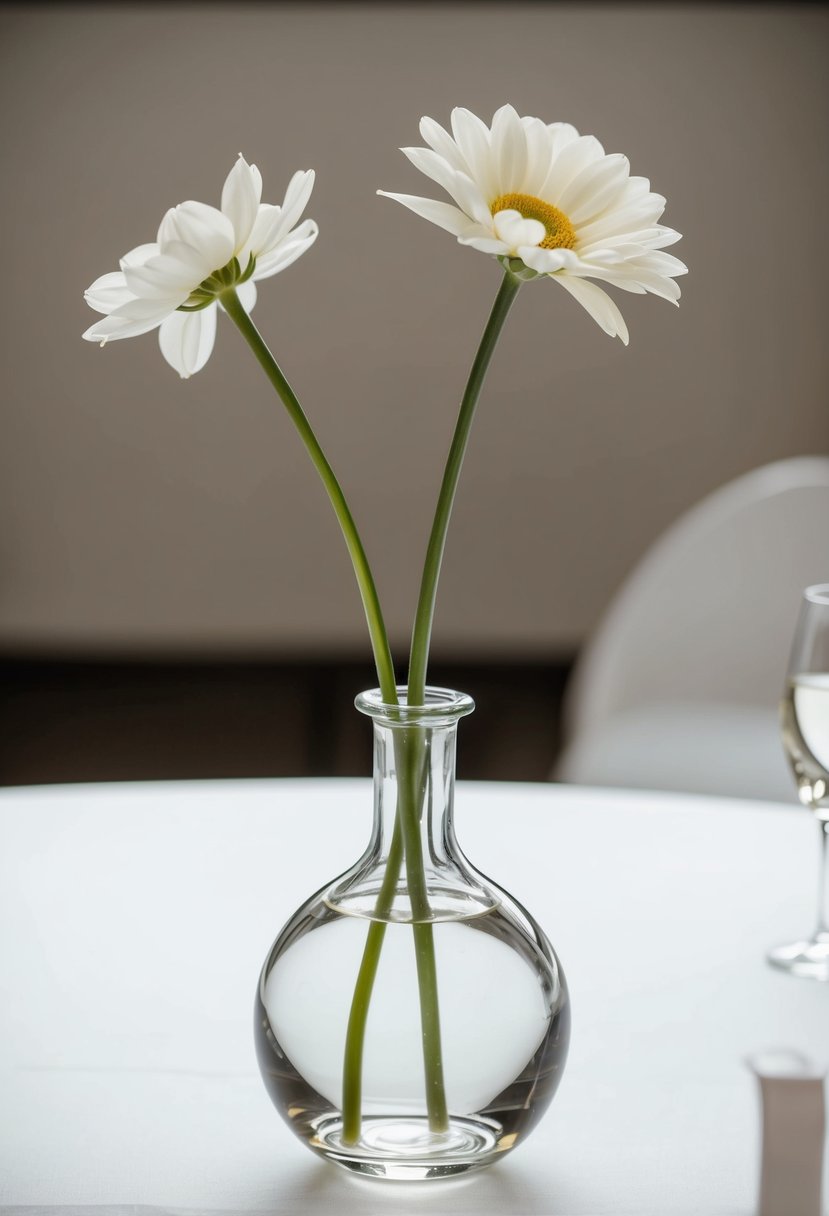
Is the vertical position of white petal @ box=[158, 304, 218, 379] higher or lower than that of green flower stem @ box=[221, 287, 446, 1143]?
higher

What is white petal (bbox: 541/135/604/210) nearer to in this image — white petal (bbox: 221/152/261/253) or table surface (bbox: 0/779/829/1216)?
white petal (bbox: 221/152/261/253)

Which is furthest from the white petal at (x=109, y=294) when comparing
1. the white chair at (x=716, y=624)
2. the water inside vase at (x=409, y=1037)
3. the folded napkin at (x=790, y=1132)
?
the white chair at (x=716, y=624)

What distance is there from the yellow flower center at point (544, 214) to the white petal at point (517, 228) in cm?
4

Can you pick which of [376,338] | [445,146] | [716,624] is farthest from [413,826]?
[376,338]

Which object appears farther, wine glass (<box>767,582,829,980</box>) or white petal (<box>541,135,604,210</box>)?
wine glass (<box>767,582,829,980</box>)

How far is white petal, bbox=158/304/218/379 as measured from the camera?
0.50m

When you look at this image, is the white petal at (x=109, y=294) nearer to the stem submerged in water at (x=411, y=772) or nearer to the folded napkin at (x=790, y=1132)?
the stem submerged in water at (x=411, y=772)

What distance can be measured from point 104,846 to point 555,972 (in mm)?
424

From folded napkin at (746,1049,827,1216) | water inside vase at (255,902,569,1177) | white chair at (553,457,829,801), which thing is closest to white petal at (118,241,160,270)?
water inside vase at (255,902,569,1177)

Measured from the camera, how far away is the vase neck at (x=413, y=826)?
1.56 feet

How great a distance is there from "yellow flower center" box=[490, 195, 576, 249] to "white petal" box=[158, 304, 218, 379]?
11cm

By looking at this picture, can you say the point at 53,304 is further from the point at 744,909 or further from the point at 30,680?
the point at 744,909

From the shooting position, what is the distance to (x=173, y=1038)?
1.97 ft

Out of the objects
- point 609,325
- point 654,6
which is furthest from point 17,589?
Answer: point 609,325
